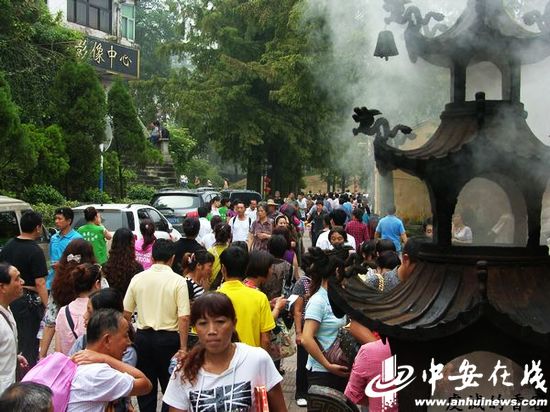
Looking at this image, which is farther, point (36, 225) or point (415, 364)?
point (36, 225)

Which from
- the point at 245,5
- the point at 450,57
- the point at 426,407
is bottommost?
the point at 426,407

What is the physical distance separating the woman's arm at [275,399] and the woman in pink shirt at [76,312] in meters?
2.18

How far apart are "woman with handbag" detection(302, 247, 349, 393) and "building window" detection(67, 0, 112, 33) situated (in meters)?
28.8

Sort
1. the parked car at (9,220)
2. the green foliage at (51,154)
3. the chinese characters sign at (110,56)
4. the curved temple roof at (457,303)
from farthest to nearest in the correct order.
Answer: the chinese characters sign at (110,56), the green foliage at (51,154), the parked car at (9,220), the curved temple roof at (457,303)

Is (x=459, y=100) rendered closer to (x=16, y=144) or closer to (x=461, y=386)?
(x=461, y=386)

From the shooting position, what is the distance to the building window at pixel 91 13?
32156mm

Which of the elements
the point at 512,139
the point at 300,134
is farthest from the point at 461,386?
the point at 300,134

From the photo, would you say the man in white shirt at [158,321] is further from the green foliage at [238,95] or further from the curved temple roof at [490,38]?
the green foliage at [238,95]

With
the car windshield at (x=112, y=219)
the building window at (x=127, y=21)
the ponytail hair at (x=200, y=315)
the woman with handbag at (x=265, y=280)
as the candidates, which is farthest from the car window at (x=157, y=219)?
the building window at (x=127, y=21)

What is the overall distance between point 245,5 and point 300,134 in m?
6.25

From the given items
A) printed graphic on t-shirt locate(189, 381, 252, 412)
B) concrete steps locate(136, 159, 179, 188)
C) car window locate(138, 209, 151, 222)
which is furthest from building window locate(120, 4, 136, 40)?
printed graphic on t-shirt locate(189, 381, 252, 412)

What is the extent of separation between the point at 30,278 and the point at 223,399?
447cm

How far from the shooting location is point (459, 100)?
A: 3.63 metres

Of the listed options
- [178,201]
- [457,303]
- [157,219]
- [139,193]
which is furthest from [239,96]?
[457,303]
